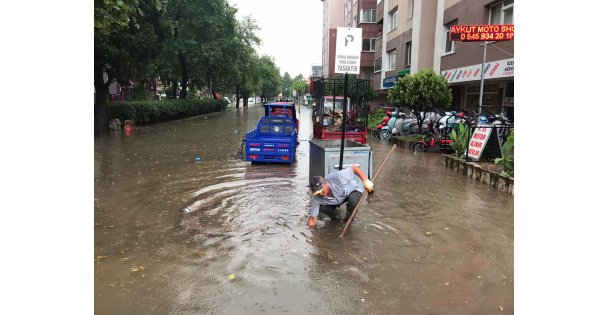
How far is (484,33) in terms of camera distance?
11742 mm

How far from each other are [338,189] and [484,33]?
8570 millimetres

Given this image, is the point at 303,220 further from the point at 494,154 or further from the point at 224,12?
the point at 224,12

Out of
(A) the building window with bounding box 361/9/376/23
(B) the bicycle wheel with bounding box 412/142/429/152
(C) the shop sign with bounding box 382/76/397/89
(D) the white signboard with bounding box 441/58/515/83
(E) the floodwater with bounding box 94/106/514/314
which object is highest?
(A) the building window with bounding box 361/9/376/23

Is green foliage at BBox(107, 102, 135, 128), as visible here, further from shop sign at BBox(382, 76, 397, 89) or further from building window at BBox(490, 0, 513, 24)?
building window at BBox(490, 0, 513, 24)

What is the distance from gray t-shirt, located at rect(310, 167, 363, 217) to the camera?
5637 mm

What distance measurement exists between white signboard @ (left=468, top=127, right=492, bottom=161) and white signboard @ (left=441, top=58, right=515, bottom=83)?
14.4ft

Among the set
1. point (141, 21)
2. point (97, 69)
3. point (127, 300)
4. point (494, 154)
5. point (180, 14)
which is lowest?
point (127, 300)

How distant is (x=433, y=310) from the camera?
3531 mm

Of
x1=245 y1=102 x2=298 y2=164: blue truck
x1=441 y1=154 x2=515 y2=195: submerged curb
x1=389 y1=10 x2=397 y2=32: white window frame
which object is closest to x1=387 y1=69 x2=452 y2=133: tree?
x1=441 y1=154 x2=515 y2=195: submerged curb

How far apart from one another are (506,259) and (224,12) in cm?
2806

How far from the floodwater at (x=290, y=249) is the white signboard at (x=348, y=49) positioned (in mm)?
2144

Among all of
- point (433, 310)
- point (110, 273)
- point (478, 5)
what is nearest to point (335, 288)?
point (433, 310)

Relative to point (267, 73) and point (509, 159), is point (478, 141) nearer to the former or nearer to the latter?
point (509, 159)

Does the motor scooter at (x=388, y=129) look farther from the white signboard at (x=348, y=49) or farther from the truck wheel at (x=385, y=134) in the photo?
the white signboard at (x=348, y=49)
